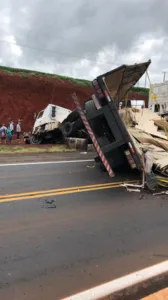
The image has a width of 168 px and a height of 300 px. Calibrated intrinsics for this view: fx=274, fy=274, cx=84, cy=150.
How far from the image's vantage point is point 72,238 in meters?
4.10

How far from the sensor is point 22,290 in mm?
2912

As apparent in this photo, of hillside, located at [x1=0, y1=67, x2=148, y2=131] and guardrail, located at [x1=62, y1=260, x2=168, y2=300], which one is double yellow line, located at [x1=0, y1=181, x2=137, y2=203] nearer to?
guardrail, located at [x1=62, y1=260, x2=168, y2=300]

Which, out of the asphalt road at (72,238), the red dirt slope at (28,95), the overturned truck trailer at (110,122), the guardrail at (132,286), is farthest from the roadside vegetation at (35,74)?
the guardrail at (132,286)

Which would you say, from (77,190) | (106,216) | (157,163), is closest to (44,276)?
(106,216)

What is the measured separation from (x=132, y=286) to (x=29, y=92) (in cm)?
3018

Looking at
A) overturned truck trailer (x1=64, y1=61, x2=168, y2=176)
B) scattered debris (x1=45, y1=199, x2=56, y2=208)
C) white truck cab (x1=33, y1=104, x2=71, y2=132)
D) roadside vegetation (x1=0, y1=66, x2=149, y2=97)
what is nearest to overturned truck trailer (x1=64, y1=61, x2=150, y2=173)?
overturned truck trailer (x1=64, y1=61, x2=168, y2=176)

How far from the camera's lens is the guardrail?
286cm

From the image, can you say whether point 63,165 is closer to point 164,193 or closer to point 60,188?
point 60,188

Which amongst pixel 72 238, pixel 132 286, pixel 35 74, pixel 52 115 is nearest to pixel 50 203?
pixel 72 238

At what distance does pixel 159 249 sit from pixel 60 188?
10.6 feet

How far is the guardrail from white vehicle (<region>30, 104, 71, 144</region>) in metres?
13.1

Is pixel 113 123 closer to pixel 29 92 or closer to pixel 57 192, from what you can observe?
pixel 57 192

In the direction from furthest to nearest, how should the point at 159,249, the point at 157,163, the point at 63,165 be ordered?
the point at 63,165 < the point at 157,163 < the point at 159,249

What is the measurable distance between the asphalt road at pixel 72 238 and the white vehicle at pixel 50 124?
945 cm
